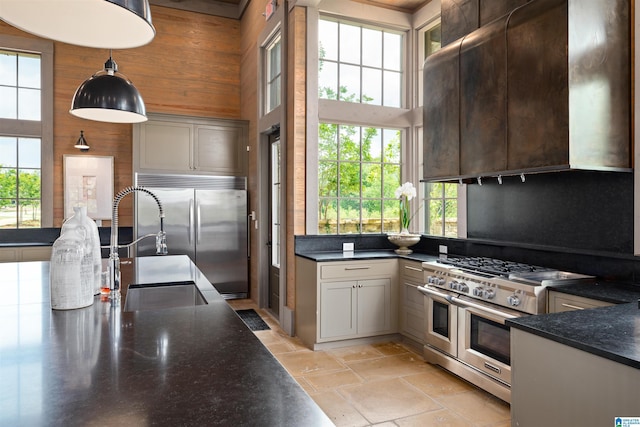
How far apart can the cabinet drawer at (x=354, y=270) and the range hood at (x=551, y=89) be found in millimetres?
1301

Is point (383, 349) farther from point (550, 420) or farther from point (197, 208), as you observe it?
point (197, 208)

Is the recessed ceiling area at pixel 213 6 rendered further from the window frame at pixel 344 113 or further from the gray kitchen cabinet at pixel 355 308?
the gray kitchen cabinet at pixel 355 308

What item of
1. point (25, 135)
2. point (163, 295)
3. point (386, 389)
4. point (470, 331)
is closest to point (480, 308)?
point (470, 331)

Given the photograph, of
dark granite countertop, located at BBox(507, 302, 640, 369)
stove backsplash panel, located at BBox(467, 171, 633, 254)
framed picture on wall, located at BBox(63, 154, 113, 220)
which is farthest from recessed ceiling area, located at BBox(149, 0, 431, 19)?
dark granite countertop, located at BBox(507, 302, 640, 369)

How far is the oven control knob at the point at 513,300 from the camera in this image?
2.67 metres

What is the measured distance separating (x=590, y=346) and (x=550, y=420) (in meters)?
0.40

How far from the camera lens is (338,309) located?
3928 millimetres

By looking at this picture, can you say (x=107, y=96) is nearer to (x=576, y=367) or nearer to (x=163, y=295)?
(x=163, y=295)

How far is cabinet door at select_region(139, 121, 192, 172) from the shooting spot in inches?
221

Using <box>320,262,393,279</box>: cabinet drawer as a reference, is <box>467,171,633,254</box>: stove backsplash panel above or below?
above

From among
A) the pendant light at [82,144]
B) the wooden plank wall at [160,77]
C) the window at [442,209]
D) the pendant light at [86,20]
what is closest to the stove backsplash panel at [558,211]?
the window at [442,209]

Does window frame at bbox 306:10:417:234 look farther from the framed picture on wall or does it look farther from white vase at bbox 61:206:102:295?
the framed picture on wall

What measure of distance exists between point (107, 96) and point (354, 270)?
2.45 m

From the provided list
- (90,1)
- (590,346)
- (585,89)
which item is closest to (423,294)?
(585,89)
